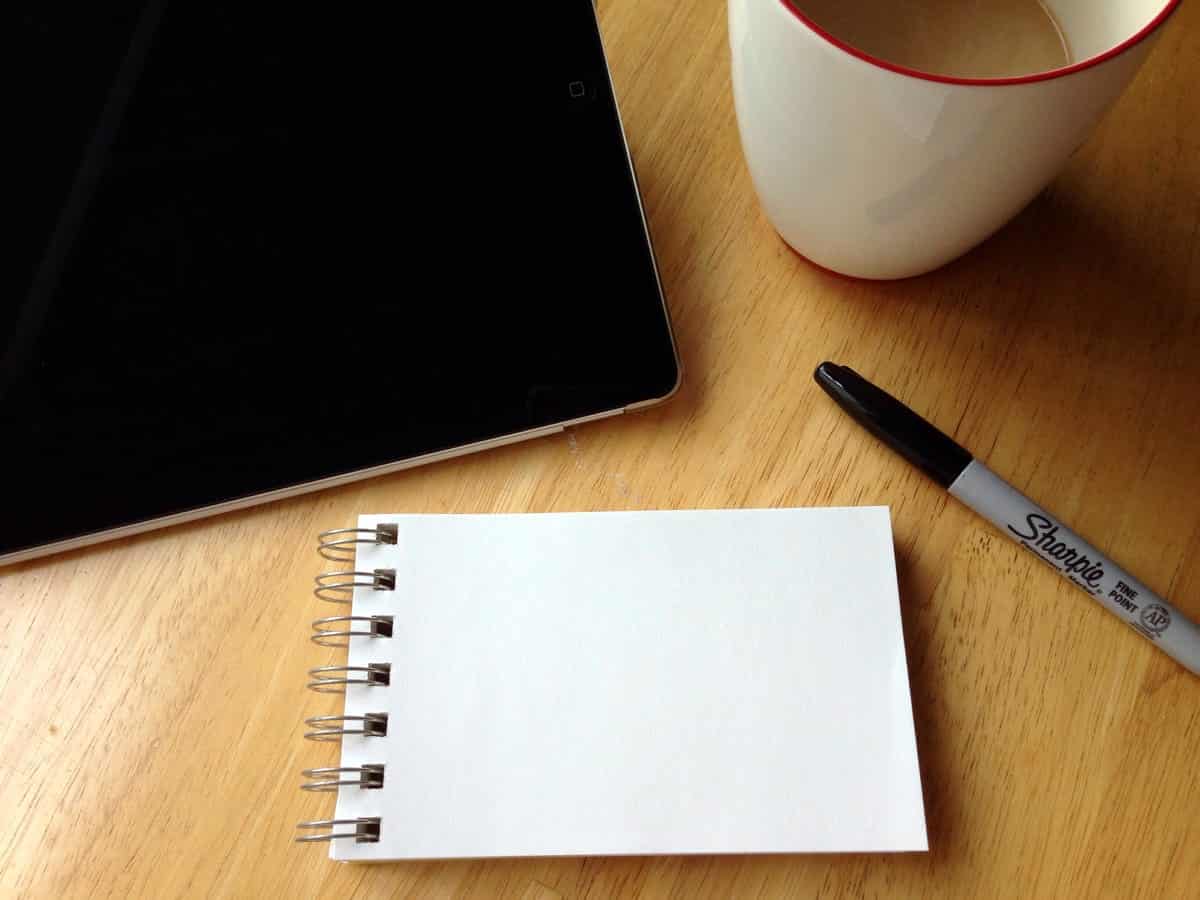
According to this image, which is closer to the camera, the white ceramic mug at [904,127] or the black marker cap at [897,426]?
the white ceramic mug at [904,127]

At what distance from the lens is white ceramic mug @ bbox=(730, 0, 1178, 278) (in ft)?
0.98

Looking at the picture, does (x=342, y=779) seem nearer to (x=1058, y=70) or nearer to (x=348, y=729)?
(x=348, y=729)

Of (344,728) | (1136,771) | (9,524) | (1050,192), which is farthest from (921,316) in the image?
(9,524)

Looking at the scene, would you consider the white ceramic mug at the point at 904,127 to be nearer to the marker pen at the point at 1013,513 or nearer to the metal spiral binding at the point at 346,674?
the marker pen at the point at 1013,513

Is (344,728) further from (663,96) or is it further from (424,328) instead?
(663,96)

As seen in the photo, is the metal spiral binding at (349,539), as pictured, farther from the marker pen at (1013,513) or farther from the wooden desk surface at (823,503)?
the marker pen at (1013,513)

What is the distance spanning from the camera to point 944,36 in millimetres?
368

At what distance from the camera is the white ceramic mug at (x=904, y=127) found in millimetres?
300

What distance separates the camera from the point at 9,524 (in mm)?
412

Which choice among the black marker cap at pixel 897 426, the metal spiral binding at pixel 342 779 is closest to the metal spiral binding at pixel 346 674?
the metal spiral binding at pixel 342 779

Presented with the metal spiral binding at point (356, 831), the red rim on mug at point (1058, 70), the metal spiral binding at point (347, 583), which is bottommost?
the metal spiral binding at point (356, 831)

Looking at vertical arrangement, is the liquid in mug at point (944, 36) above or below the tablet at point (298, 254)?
above

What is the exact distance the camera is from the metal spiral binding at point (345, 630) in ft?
1.28

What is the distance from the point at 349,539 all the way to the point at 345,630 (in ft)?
0.13
